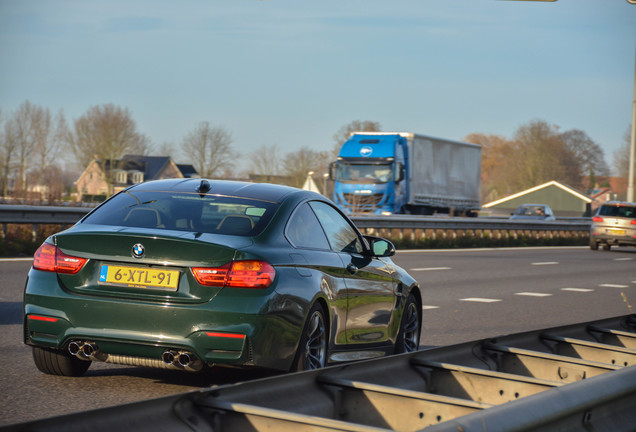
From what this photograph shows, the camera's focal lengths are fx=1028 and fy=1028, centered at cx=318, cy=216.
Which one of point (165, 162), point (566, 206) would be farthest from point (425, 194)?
point (165, 162)

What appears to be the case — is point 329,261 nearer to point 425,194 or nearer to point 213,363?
point 213,363

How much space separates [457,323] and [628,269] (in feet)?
46.6

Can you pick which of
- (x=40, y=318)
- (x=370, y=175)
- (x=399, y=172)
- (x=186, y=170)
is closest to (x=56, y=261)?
(x=40, y=318)

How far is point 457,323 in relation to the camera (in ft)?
37.7

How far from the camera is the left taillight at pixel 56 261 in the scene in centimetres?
607

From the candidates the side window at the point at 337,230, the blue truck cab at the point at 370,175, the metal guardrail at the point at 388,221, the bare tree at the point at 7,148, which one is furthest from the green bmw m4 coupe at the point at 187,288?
the bare tree at the point at 7,148

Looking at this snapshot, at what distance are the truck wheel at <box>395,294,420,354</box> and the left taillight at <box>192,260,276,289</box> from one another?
2.35 meters

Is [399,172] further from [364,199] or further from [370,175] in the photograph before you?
[364,199]

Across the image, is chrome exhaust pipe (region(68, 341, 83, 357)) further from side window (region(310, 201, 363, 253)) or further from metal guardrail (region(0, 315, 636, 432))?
metal guardrail (region(0, 315, 636, 432))

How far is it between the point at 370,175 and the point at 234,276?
34.7 metres

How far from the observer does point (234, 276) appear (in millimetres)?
5867

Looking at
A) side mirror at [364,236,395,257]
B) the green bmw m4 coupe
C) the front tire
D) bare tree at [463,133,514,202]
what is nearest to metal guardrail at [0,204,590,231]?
side mirror at [364,236,395,257]

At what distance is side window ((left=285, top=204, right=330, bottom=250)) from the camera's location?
659 cm

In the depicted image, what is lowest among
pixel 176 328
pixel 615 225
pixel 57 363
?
pixel 57 363
